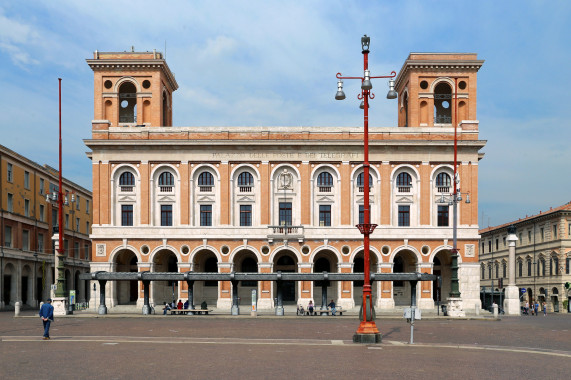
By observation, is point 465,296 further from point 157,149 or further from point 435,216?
point 157,149

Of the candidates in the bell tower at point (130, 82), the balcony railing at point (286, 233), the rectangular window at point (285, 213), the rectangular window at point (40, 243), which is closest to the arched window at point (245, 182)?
the rectangular window at point (285, 213)

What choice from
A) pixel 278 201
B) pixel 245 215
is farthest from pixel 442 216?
pixel 245 215

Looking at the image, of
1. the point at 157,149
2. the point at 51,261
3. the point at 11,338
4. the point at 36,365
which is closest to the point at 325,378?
the point at 36,365

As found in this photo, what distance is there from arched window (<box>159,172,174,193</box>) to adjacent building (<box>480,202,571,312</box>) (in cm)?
3557

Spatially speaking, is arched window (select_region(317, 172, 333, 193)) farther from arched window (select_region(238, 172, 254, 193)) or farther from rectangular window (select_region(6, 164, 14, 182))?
rectangular window (select_region(6, 164, 14, 182))

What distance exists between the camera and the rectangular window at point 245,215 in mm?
60000

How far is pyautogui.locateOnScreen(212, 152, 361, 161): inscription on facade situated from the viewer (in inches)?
2359

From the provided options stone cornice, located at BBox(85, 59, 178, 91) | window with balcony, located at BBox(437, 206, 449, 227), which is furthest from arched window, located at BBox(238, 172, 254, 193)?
window with balcony, located at BBox(437, 206, 449, 227)

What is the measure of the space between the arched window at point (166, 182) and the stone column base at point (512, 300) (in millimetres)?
33677

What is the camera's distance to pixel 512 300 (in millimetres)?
56250

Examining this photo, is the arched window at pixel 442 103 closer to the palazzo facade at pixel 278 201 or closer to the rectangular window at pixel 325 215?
the palazzo facade at pixel 278 201

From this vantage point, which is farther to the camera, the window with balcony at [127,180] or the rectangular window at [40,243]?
the rectangular window at [40,243]

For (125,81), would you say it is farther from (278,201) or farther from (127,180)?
(278,201)

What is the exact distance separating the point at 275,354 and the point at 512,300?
4099 cm
